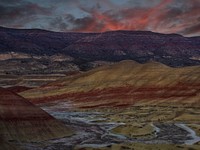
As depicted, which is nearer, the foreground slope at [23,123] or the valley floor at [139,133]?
the valley floor at [139,133]

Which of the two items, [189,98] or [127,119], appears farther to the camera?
[189,98]

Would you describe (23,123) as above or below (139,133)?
above

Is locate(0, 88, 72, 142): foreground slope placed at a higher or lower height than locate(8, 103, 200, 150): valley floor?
higher

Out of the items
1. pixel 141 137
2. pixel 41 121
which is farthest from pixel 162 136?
pixel 41 121

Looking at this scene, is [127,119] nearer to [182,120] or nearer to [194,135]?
[182,120]

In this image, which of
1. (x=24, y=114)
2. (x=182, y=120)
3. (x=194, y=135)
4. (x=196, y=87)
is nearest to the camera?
(x=24, y=114)

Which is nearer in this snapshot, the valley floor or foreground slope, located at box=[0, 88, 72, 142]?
the valley floor

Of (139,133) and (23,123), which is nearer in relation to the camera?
(23,123)

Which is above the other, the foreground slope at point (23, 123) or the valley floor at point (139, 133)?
the foreground slope at point (23, 123)
